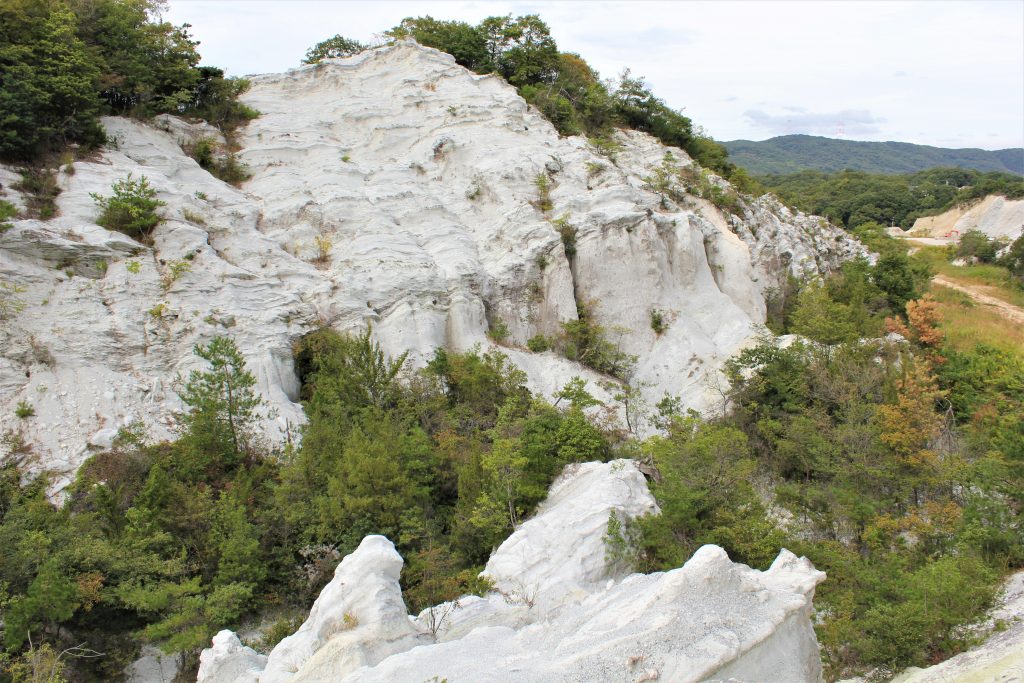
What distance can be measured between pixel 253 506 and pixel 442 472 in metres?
4.58

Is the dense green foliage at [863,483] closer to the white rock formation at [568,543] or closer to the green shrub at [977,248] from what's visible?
the white rock formation at [568,543]

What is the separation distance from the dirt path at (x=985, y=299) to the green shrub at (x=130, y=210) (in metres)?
43.1

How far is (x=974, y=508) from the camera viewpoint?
44.3ft

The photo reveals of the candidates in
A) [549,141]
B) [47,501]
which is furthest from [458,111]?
[47,501]

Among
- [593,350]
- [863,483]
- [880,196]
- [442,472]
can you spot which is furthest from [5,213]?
[880,196]

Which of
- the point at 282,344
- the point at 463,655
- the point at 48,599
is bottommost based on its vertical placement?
the point at 48,599

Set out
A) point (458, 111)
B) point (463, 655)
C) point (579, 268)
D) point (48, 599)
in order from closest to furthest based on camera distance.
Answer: point (463, 655) → point (48, 599) → point (579, 268) → point (458, 111)

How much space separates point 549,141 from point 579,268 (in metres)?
9.21

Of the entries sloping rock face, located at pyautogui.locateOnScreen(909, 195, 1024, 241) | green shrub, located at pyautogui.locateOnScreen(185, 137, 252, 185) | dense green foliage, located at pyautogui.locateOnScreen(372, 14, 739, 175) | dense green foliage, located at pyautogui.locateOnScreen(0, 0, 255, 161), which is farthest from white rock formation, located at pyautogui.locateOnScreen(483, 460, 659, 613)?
sloping rock face, located at pyautogui.locateOnScreen(909, 195, 1024, 241)

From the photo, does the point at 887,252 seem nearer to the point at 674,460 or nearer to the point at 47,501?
the point at 674,460

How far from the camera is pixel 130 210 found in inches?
764

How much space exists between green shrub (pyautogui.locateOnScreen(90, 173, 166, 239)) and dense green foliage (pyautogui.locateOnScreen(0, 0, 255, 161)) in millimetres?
3728

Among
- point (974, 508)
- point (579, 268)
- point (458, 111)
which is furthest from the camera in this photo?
point (458, 111)

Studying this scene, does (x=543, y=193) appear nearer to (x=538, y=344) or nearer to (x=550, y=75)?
(x=538, y=344)
